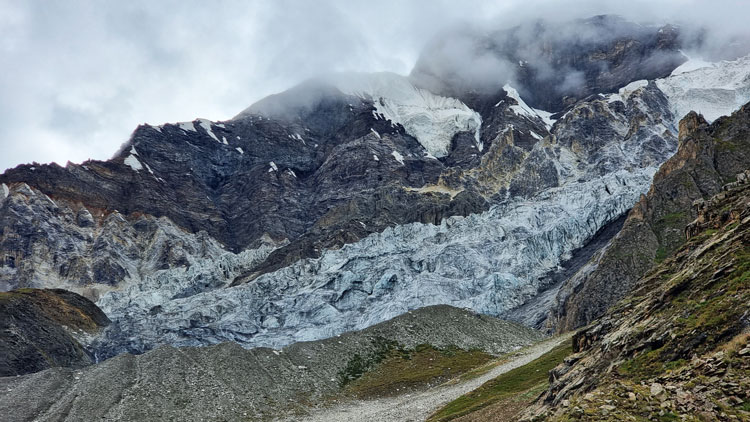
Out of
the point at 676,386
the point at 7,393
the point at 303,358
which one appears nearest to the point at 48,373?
the point at 7,393

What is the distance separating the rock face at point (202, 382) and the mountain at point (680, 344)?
154 feet

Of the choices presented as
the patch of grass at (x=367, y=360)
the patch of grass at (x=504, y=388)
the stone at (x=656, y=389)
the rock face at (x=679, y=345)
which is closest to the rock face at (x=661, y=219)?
the patch of grass at (x=367, y=360)

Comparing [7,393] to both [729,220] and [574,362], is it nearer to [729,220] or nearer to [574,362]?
[574,362]

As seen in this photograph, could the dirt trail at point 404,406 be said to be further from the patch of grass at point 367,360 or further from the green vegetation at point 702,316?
the green vegetation at point 702,316

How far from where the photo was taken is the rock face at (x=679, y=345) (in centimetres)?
1906

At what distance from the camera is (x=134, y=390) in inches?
2665

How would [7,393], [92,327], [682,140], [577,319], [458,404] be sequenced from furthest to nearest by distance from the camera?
[92,327], [682,140], [577,319], [7,393], [458,404]

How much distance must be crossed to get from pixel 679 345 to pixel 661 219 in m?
126

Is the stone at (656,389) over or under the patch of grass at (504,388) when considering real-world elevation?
over

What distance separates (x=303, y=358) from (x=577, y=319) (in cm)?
7197

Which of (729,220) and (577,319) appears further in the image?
(577,319)

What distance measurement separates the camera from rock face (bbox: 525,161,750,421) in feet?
62.5

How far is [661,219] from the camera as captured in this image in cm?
13625

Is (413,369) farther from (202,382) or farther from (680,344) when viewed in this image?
(680,344)
